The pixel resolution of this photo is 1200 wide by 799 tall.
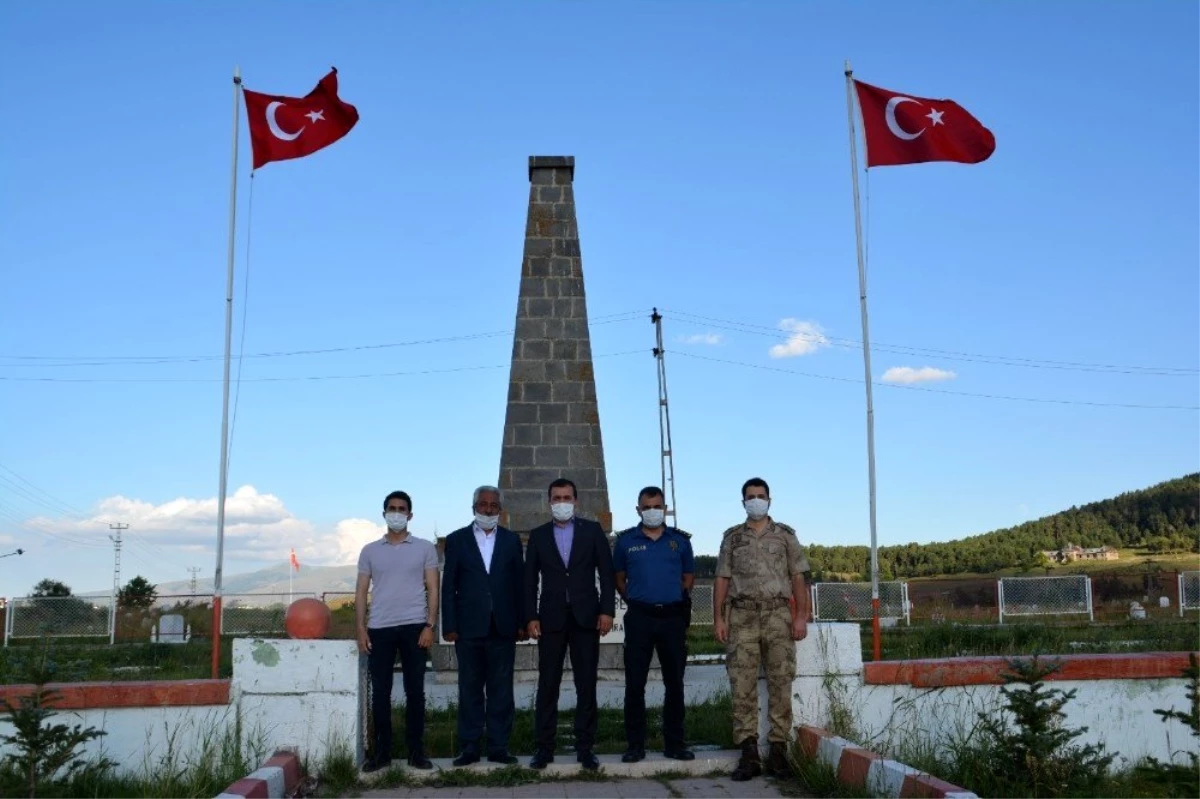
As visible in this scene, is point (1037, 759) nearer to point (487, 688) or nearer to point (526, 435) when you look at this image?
point (487, 688)

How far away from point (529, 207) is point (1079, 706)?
8883mm

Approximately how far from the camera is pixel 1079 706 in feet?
24.0

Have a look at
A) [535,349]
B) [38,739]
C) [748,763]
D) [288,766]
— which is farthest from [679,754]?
[535,349]

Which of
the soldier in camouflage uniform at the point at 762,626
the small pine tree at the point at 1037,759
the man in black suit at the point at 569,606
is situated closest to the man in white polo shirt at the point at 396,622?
the man in black suit at the point at 569,606

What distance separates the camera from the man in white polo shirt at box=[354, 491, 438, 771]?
7273 mm

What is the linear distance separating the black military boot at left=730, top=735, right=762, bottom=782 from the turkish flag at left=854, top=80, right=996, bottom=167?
16.7 ft

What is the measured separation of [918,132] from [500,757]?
611 centimetres

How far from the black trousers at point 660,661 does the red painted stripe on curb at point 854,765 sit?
128cm

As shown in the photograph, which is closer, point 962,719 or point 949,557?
point 962,719

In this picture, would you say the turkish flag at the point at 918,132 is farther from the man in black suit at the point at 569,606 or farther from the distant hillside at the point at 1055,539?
the distant hillside at the point at 1055,539

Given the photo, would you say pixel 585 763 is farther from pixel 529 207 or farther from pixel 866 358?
pixel 529 207

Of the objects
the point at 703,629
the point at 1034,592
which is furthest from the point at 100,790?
the point at 1034,592

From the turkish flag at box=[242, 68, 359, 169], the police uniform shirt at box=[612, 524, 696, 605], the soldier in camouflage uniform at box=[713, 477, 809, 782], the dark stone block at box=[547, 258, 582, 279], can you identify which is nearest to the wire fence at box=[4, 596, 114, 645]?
the dark stone block at box=[547, 258, 582, 279]

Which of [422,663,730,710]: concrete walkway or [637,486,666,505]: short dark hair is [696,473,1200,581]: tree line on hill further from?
[637,486,666,505]: short dark hair
